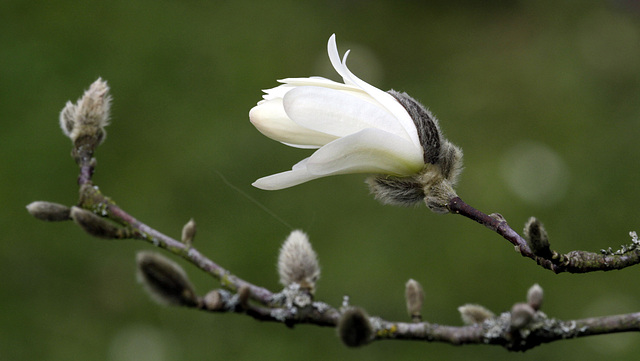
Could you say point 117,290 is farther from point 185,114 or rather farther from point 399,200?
point 399,200

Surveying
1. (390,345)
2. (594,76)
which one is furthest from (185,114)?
(594,76)

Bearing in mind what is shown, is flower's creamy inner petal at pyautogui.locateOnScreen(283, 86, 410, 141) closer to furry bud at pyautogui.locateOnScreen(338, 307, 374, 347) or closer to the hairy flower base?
the hairy flower base

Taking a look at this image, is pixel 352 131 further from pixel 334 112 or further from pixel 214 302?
pixel 214 302

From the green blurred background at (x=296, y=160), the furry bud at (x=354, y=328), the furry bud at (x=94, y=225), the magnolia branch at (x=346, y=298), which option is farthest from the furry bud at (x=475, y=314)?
the green blurred background at (x=296, y=160)

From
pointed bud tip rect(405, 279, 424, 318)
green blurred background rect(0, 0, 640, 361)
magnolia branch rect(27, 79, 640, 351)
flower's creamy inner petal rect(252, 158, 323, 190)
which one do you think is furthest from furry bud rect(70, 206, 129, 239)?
green blurred background rect(0, 0, 640, 361)

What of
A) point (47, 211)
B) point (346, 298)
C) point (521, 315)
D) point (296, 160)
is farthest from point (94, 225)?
point (296, 160)
